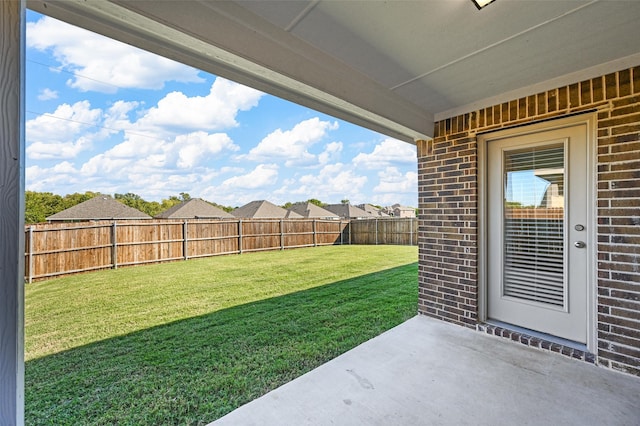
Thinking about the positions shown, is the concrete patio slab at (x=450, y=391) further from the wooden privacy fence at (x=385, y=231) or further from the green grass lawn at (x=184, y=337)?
the wooden privacy fence at (x=385, y=231)

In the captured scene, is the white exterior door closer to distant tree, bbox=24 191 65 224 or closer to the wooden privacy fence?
the wooden privacy fence

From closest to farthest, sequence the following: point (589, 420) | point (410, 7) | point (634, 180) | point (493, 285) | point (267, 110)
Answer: point (410, 7), point (589, 420), point (634, 180), point (493, 285), point (267, 110)

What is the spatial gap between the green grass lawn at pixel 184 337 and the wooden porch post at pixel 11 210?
3.41 feet

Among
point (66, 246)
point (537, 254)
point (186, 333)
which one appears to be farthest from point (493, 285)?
point (66, 246)

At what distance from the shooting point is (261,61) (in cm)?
177

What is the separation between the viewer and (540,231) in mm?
2822

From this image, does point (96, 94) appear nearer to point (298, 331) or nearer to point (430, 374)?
point (298, 331)

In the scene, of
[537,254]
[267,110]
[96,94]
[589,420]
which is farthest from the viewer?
[267,110]

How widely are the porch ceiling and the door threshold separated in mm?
2248

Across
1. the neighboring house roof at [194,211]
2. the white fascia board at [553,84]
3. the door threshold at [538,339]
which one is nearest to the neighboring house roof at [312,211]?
the neighboring house roof at [194,211]

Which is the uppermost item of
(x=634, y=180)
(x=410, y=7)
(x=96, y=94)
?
(x=96, y=94)

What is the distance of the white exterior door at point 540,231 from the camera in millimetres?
2555

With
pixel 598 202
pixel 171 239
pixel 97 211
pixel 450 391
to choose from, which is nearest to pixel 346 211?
pixel 171 239

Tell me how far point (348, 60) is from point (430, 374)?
2474 mm
